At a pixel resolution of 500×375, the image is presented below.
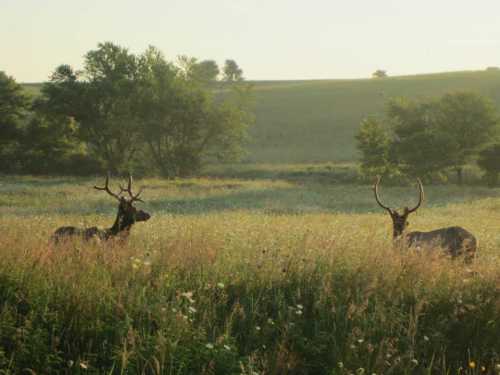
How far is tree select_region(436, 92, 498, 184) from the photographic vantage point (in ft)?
146

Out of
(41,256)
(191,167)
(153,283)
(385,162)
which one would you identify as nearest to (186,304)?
(153,283)

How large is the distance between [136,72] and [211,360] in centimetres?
4723

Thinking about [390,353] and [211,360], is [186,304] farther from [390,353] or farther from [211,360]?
[390,353]

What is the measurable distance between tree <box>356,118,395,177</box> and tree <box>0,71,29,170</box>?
1093 inches

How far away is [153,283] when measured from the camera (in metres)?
5.71

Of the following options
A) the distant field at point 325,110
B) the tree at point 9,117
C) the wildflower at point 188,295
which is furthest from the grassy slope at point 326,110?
the wildflower at point 188,295

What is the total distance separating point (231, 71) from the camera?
153125 mm

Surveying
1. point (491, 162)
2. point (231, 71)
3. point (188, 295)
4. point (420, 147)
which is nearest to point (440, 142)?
point (420, 147)

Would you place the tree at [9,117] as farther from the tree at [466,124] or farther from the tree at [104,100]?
the tree at [466,124]

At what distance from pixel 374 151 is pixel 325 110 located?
1991 inches

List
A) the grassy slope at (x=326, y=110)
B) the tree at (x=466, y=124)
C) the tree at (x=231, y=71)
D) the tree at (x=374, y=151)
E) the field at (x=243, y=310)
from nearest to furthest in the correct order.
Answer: the field at (x=243, y=310)
the tree at (x=374, y=151)
the tree at (x=466, y=124)
the grassy slope at (x=326, y=110)
the tree at (x=231, y=71)

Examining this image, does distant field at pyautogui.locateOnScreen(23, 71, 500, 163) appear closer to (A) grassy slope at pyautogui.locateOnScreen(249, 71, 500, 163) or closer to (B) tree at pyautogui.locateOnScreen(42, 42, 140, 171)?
(A) grassy slope at pyautogui.locateOnScreen(249, 71, 500, 163)

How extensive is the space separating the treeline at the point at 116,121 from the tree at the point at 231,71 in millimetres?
104067

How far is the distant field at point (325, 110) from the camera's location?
230 feet
